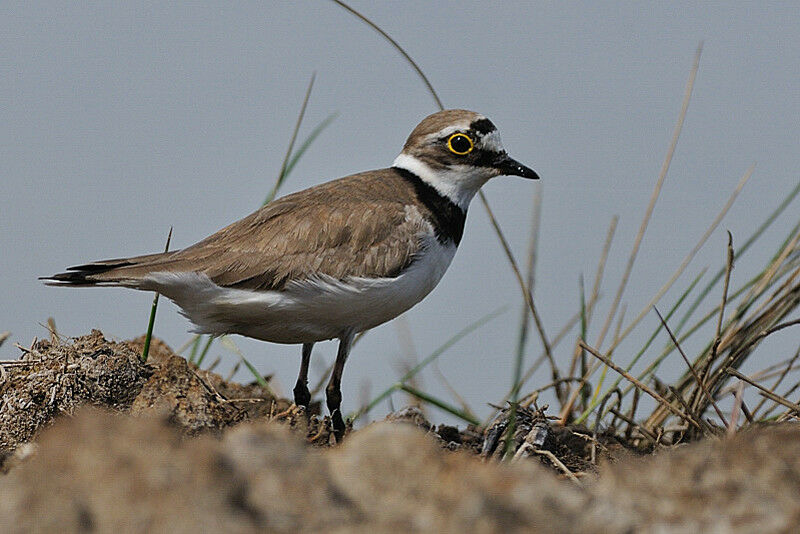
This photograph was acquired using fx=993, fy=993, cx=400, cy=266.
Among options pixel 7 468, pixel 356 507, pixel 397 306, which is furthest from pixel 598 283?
pixel 356 507

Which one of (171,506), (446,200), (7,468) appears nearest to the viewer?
(171,506)

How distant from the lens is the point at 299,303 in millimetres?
4012

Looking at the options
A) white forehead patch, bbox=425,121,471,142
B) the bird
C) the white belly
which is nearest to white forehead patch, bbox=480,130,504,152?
white forehead patch, bbox=425,121,471,142

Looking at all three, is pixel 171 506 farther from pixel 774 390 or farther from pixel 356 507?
pixel 774 390

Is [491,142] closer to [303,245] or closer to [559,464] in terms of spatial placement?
[303,245]

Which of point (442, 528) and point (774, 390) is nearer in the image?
point (442, 528)

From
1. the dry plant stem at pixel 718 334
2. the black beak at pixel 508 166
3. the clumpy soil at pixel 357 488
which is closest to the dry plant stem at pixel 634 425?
the dry plant stem at pixel 718 334

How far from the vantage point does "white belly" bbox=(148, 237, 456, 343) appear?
3.97m

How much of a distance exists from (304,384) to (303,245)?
0.74 meters

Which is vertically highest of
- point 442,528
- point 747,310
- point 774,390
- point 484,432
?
point 442,528

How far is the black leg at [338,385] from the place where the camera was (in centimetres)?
419

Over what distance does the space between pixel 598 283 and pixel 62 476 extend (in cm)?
353

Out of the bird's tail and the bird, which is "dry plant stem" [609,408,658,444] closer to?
the bird

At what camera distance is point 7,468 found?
2.95m
